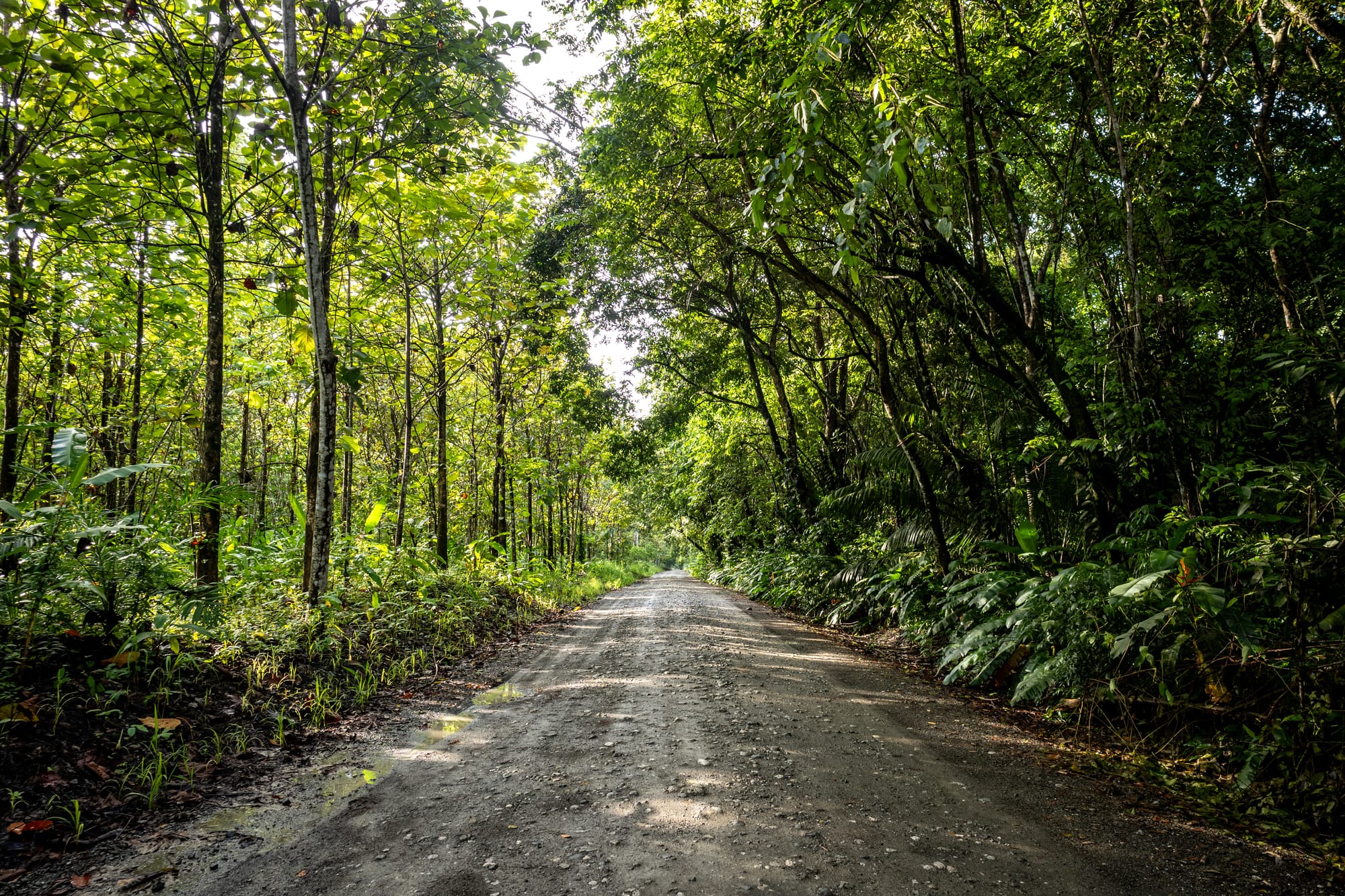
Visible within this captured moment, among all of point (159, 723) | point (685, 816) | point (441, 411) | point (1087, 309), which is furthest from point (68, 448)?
point (1087, 309)

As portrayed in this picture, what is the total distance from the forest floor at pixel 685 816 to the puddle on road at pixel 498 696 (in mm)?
323

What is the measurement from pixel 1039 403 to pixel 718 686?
4150 millimetres

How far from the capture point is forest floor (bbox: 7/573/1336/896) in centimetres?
254

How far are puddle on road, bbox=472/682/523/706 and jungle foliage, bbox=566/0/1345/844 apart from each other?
4166mm

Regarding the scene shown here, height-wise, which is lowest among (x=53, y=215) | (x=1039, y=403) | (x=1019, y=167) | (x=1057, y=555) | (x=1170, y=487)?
(x=1057, y=555)

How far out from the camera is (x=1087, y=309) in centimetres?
599

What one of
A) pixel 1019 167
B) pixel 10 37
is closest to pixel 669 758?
pixel 10 37

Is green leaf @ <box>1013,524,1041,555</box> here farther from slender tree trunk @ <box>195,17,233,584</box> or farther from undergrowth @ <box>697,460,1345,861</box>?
slender tree trunk @ <box>195,17,233,584</box>

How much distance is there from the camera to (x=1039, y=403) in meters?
5.90

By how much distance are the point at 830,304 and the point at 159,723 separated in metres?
8.50

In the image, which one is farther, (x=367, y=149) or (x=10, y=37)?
(x=367, y=149)

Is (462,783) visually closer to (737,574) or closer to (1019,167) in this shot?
(1019,167)

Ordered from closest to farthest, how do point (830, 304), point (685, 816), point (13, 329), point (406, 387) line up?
point (685, 816)
point (13, 329)
point (830, 304)
point (406, 387)

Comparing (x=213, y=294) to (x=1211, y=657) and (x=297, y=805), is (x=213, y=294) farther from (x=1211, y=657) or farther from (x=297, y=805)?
(x=1211, y=657)
